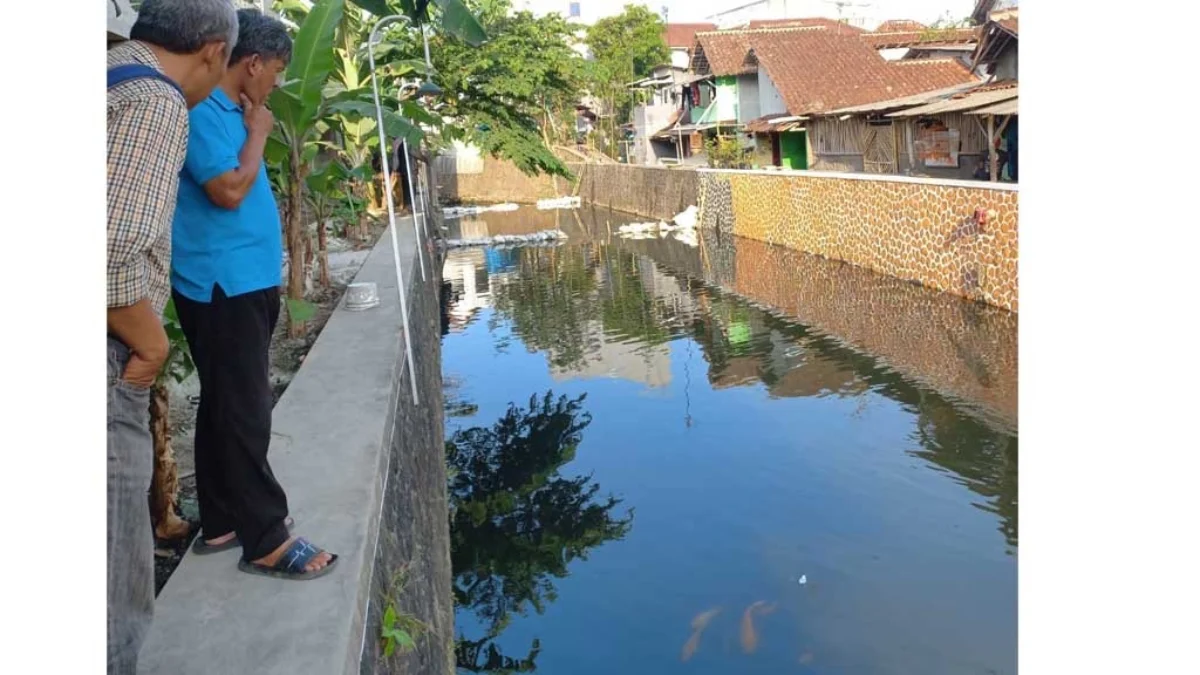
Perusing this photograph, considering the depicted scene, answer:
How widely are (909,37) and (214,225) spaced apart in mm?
31252

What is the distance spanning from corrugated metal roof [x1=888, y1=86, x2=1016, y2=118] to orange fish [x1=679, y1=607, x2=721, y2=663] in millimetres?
10982

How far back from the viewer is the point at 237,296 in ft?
8.86

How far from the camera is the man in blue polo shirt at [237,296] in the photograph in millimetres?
2637

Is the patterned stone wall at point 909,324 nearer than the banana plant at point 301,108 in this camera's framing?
No

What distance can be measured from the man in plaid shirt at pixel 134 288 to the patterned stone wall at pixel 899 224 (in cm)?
1096

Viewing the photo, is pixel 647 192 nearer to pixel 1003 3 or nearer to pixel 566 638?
pixel 1003 3

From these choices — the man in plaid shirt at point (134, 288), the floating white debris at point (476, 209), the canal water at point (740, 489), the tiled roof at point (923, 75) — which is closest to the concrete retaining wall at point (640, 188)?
the floating white debris at point (476, 209)

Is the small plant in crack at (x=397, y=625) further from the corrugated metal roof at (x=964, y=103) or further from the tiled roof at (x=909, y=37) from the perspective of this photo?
the tiled roof at (x=909, y=37)

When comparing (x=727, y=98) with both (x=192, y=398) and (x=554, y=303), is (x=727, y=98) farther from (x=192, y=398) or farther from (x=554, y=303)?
(x=192, y=398)

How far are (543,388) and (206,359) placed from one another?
8.11 metres

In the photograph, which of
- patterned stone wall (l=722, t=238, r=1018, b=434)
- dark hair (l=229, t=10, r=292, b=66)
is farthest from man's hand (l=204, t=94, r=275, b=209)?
patterned stone wall (l=722, t=238, r=1018, b=434)

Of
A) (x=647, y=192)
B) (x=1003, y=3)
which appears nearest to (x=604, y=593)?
(x=1003, y=3)

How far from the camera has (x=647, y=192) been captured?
2938 cm

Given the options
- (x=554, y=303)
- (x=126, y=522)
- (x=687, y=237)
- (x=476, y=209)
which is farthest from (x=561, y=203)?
(x=126, y=522)
